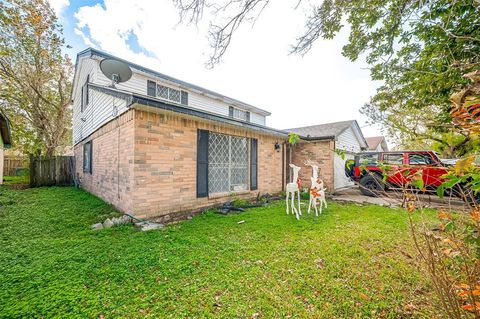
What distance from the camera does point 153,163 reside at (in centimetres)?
449

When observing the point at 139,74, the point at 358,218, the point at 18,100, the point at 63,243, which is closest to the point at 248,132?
the point at 358,218

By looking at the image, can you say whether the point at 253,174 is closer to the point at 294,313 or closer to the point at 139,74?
the point at 294,313

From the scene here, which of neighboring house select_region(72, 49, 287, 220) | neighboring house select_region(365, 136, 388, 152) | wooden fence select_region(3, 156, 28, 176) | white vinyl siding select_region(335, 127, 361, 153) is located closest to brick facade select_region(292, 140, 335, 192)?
neighboring house select_region(72, 49, 287, 220)

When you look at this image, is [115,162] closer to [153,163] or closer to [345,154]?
[153,163]

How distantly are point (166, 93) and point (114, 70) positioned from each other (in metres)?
5.84

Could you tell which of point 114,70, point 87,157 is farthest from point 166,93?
point 114,70

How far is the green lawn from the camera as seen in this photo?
6.24ft

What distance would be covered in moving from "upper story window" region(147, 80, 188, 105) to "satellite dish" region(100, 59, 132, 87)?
5042mm

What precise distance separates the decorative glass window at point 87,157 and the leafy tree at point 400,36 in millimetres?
6963

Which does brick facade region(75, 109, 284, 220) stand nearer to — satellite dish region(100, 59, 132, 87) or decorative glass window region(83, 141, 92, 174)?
satellite dish region(100, 59, 132, 87)

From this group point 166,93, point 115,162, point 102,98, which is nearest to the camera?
point 115,162

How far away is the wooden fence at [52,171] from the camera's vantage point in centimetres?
944

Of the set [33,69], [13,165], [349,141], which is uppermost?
[33,69]

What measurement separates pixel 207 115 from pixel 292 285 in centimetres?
417
